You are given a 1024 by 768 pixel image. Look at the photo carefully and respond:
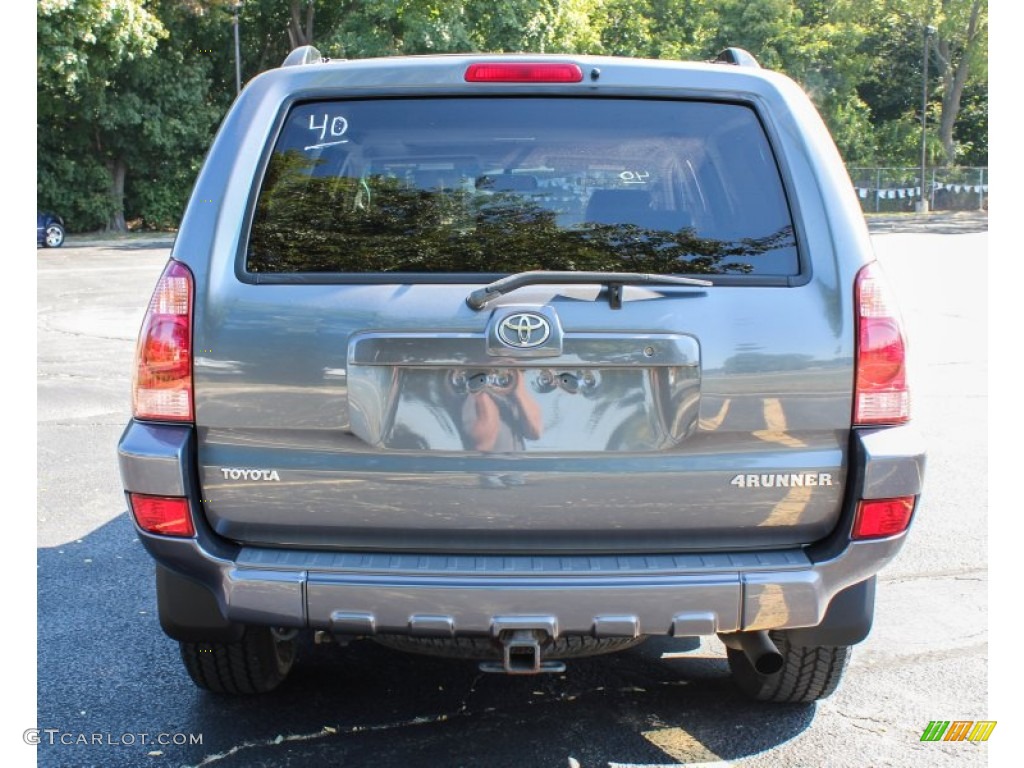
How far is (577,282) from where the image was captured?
2.76 metres

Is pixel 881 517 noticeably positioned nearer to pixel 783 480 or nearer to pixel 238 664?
pixel 783 480

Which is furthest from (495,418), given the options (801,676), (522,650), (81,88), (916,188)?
(916,188)

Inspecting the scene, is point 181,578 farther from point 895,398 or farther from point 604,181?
point 895,398

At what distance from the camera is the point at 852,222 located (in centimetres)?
294

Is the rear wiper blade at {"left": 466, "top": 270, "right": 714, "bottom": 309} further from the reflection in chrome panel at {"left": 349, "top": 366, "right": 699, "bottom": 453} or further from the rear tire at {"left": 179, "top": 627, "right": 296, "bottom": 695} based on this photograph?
the rear tire at {"left": 179, "top": 627, "right": 296, "bottom": 695}

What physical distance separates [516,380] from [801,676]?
1.51 metres

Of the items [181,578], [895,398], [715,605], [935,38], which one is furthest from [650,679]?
[935,38]

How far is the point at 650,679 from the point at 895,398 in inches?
59.4

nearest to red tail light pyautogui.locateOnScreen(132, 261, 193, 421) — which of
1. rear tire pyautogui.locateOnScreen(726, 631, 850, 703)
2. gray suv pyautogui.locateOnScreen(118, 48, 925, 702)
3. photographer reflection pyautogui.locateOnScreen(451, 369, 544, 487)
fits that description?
gray suv pyautogui.locateOnScreen(118, 48, 925, 702)

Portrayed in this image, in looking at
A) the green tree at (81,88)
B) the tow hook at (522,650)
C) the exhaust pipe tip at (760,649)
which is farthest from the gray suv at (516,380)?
the green tree at (81,88)

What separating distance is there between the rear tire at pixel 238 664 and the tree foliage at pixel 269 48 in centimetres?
2967

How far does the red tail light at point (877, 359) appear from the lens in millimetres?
2842

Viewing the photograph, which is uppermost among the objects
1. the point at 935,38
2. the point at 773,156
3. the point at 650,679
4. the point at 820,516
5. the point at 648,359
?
the point at 935,38

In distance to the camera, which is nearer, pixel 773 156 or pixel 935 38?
pixel 773 156
